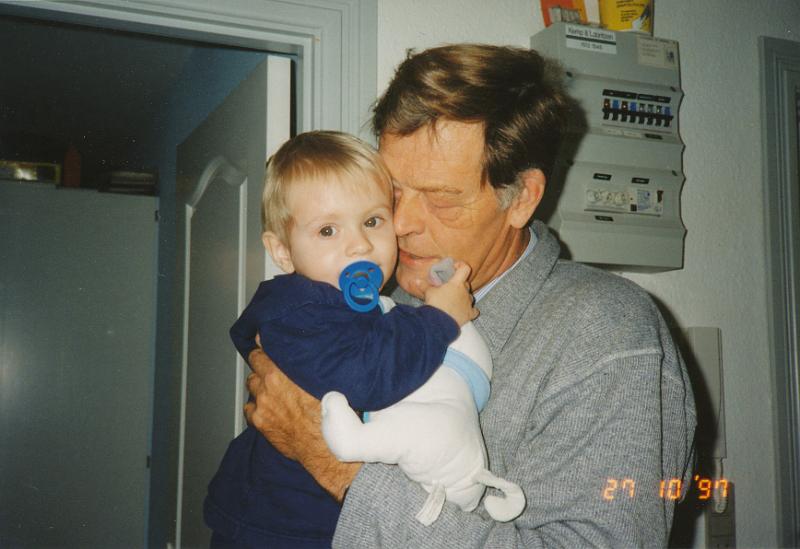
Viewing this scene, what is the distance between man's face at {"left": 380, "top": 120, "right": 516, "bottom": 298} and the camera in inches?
42.8

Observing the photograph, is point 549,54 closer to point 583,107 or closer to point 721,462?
point 583,107

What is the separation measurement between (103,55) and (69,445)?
1.73m

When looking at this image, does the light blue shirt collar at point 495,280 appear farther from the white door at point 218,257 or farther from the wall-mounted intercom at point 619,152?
the white door at point 218,257

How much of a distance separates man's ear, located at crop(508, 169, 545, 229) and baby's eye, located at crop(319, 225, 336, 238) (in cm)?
36

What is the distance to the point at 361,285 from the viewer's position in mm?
934

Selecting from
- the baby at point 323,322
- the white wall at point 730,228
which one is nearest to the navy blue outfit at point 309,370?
the baby at point 323,322

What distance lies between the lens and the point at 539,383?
3.19 feet

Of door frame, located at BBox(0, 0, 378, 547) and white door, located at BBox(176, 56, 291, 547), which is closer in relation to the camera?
door frame, located at BBox(0, 0, 378, 547)

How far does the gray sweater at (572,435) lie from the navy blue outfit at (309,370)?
127mm

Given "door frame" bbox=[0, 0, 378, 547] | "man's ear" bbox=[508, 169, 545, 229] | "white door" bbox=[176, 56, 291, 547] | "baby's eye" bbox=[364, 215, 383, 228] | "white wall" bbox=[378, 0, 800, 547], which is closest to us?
"baby's eye" bbox=[364, 215, 383, 228]

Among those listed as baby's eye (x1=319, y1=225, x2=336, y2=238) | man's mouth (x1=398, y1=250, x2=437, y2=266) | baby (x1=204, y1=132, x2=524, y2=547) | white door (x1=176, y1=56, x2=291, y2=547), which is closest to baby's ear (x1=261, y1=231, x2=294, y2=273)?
baby (x1=204, y1=132, x2=524, y2=547)

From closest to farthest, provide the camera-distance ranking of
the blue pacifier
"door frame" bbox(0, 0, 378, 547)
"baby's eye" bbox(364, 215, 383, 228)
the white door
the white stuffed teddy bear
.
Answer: the white stuffed teddy bear → the blue pacifier → "baby's eye" bbox(364, 215, 383, 228) → "door frame" bbox(0, 0, 378, 547) → the white door

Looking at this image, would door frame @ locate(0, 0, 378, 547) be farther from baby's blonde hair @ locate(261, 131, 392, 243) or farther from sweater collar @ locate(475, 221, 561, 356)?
sweater collar @ locate(475, 221, 561, 356)

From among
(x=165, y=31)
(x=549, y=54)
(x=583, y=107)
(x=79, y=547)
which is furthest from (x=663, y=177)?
(x=79, y=547)
